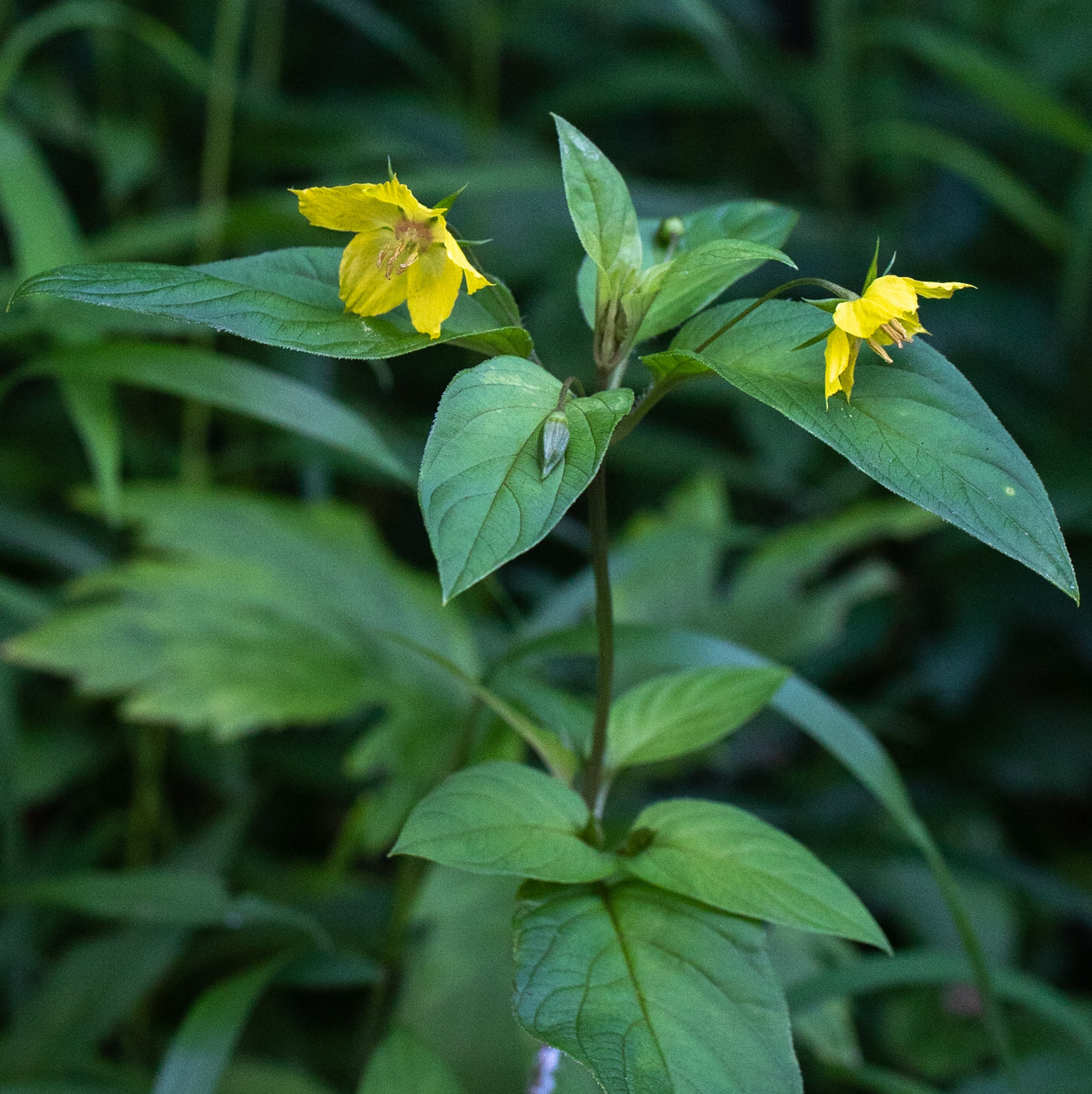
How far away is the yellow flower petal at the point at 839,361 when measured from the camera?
0.54 m

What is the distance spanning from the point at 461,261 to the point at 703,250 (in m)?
0.15

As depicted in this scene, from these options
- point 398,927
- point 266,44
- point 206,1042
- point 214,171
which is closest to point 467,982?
point 398,927

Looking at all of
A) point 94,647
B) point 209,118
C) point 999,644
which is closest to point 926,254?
point 999,644

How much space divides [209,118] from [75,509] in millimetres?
751

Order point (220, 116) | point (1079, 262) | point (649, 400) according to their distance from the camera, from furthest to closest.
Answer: point (220, 116)
point (1079, 262)
point (649, 400)

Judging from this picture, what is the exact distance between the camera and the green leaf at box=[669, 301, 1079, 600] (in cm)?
50

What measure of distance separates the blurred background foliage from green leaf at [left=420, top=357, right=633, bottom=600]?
41cm

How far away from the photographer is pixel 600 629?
2.19 ft

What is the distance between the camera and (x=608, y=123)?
2.29 m

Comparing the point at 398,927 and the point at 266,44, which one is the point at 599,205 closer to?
the point at 398,927

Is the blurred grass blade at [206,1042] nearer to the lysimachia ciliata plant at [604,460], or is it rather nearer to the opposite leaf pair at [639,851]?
the lysimachia ciliata plant at [604,460]

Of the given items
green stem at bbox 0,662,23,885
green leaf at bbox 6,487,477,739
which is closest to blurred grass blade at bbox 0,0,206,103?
green leaf at bbox 6,487,477,739

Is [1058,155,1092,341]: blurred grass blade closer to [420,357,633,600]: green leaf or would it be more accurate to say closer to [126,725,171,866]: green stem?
[420,357,633,600]: green leaf

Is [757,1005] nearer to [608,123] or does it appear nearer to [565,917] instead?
[565,917]
